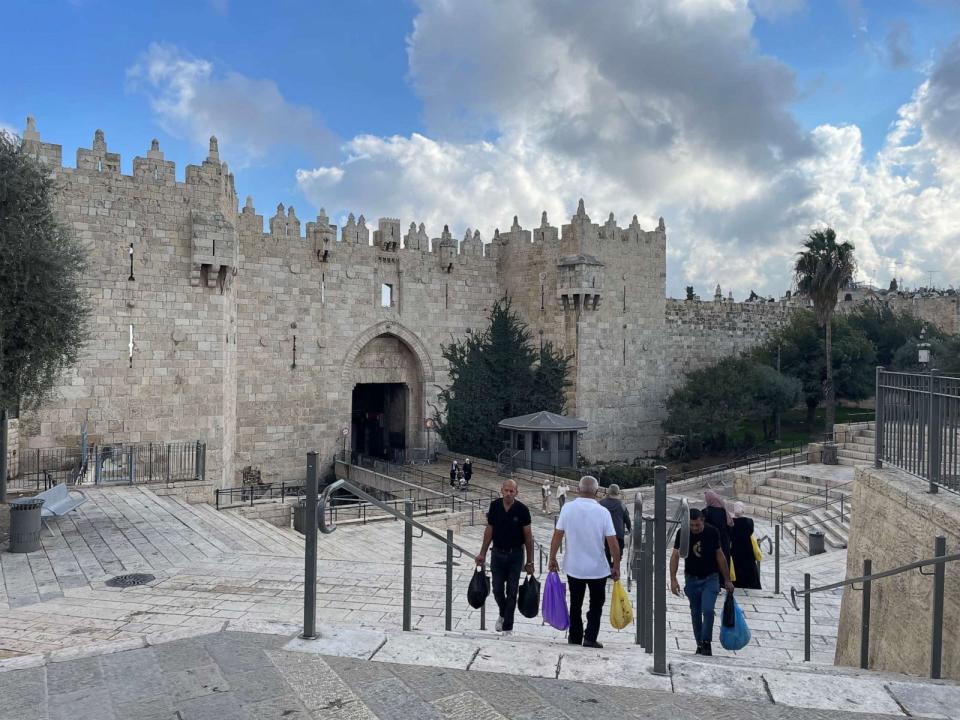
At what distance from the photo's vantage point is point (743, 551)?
292 inches

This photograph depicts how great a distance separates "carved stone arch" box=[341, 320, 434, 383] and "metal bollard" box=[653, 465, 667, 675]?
59.7ft

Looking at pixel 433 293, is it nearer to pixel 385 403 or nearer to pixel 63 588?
pixel 385 403

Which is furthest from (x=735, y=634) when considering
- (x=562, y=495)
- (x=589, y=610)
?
(x=562, y=495)

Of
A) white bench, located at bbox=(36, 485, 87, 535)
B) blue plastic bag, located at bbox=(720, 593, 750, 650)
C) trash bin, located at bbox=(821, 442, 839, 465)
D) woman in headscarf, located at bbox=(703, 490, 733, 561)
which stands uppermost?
woman in headscarf, located at bbox=(703, 490, 733, 561)

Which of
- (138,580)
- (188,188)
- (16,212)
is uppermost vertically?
(188,188)

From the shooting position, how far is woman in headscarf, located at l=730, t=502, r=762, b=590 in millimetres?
7082

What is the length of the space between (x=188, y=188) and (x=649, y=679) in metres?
14.9

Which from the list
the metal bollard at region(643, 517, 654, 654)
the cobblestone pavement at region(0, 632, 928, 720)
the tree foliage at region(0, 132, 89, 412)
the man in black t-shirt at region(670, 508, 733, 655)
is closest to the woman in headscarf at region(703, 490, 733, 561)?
the man in black t-shirt at region(670, 508, 733, 655)

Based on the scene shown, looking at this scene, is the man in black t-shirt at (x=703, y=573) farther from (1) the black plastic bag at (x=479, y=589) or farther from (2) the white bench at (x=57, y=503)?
(2) the white bench at (x=57, y=503)

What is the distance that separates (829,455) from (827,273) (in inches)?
283

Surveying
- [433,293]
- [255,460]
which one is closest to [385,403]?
[433,293]

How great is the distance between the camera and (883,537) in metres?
5.92

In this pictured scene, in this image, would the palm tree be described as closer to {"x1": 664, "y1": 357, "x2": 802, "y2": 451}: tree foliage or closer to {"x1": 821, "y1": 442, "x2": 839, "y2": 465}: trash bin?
{"x1": 664, "y1": 357, "x2": 802, "y2": 451}: tree foliage

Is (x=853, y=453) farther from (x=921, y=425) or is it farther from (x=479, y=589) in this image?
(x=479, y=589)
